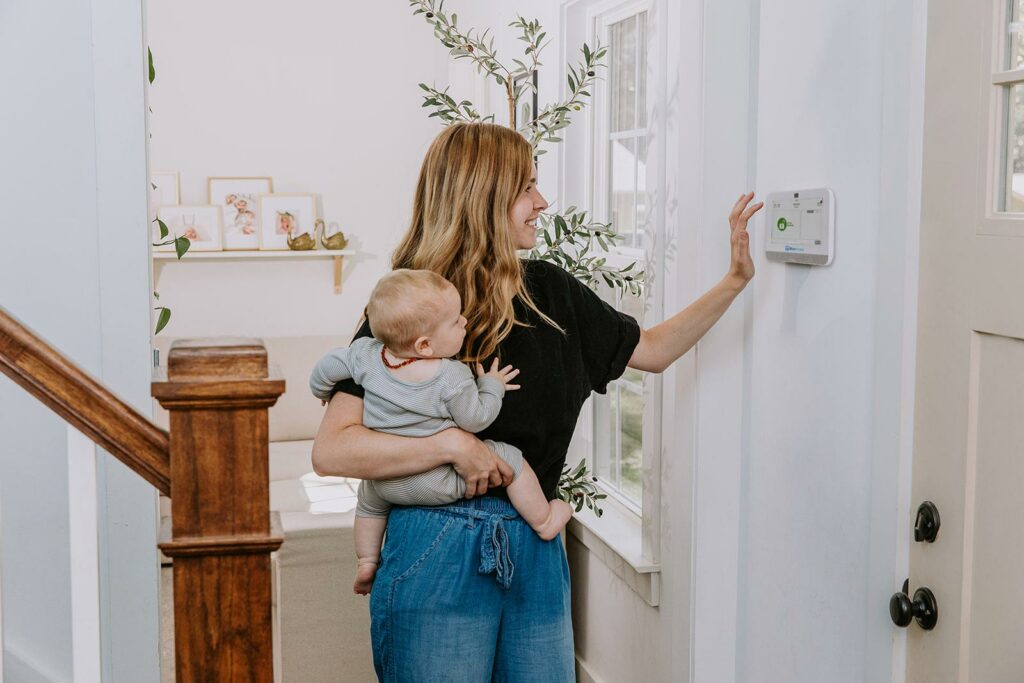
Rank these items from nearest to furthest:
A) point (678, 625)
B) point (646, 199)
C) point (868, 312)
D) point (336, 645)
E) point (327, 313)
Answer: point (868, 312) → point (678, 625) → point (646, 199) → point (336, 645) → point (327, 313)

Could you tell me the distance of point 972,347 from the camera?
59.6 inches

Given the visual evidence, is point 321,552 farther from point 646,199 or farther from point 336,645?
point 646,199

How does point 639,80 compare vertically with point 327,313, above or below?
above

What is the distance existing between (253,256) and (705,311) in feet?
11.6

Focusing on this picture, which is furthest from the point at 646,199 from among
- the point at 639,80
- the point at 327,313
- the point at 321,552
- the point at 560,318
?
the point at 327,313

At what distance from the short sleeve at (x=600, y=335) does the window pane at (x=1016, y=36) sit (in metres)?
0.81

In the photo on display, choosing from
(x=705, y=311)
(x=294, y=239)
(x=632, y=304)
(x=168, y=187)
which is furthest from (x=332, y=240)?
(x=705, y=311)

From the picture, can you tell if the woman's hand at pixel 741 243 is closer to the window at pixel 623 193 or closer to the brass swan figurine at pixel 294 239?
the window at pixel 623 193

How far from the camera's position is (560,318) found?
1962 mm

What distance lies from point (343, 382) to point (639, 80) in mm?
1633

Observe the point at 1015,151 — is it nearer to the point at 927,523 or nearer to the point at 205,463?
the point at 927,523

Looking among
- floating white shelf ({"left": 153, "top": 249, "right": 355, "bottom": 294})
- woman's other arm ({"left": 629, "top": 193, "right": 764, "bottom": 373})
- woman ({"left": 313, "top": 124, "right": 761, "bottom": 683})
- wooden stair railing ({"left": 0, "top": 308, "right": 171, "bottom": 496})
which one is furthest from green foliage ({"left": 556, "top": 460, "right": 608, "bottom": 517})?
floating white shelf ({"left": 153, "top": 249, "right": 355, "bottom": 294})

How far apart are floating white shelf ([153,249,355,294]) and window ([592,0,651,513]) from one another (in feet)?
7.26

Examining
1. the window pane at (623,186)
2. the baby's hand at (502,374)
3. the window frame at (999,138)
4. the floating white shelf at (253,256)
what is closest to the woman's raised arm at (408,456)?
the baby's hand at (502,374)
